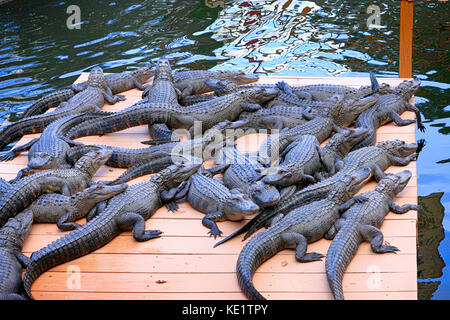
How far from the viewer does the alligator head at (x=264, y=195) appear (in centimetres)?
394

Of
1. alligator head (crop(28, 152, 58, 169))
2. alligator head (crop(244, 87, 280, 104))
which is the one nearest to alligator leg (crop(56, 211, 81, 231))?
alligator head (crop(28, 152, 58, 169))

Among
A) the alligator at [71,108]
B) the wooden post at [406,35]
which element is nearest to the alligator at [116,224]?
the alligator at [71,108]

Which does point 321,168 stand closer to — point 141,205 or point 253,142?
point 253,142

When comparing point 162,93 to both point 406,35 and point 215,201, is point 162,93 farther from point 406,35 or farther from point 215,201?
point 406,35

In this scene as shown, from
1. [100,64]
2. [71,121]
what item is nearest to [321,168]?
[71,121]

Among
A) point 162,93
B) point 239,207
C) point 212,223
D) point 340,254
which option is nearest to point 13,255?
point 212,223

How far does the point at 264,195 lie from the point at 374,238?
789 mm

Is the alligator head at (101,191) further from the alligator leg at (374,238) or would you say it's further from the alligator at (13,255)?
the alligator leg at (374,238)

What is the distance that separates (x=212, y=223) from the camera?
3992 mm

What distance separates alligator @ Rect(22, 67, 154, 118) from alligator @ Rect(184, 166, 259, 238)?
2.60 m

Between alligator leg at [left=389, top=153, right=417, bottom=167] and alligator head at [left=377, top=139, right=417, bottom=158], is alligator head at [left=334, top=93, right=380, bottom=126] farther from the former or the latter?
alligator leg at [left=389, top=153, right=417, bottom=167]

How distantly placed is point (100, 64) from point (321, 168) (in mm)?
5249

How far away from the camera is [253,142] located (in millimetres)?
5367
